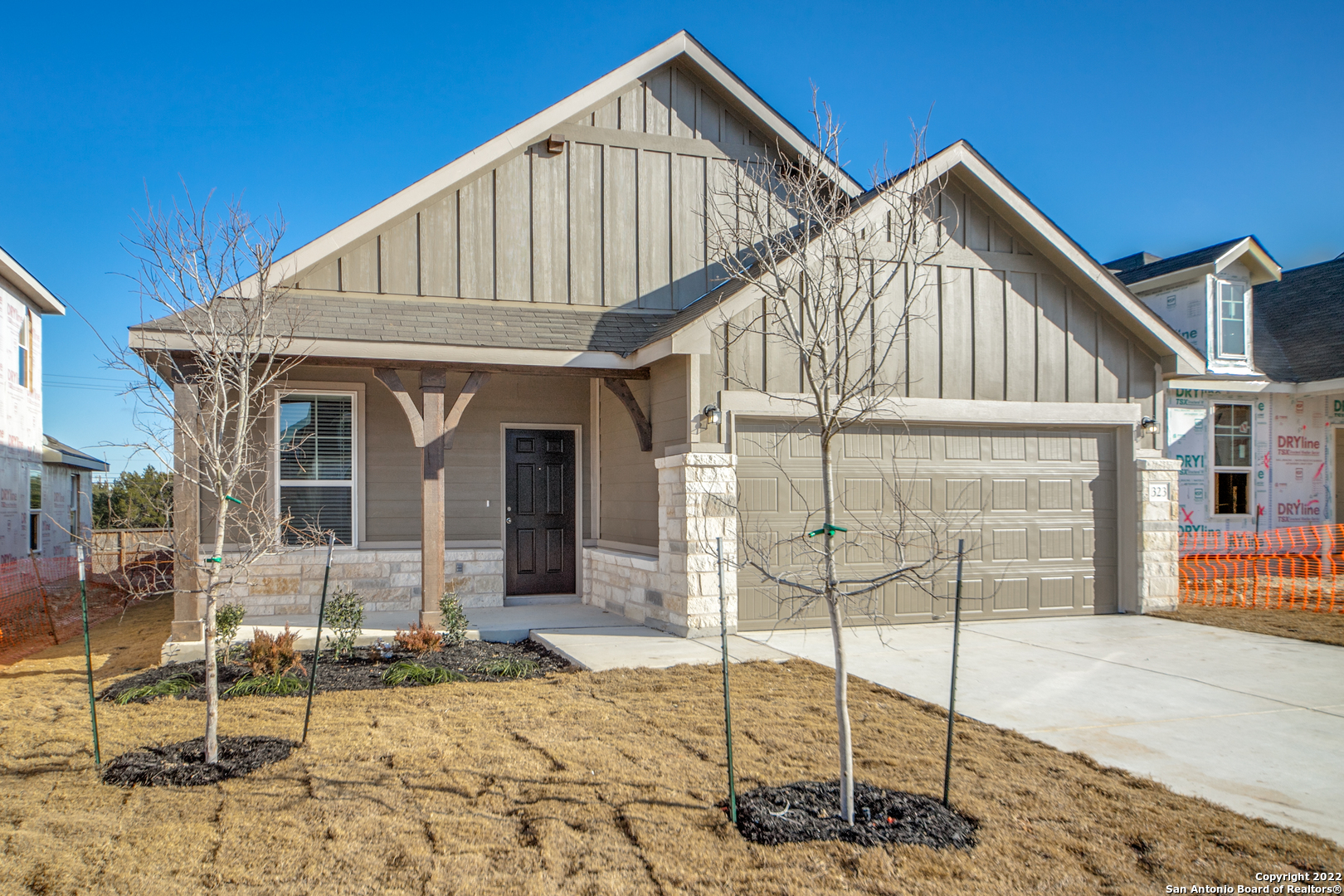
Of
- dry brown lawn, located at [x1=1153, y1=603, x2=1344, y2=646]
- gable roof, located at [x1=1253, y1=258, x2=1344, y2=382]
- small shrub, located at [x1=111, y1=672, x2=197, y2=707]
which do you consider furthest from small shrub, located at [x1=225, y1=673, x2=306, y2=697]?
gable roof, located at [x1=1253, y1=258, x2=1344, y2=382]

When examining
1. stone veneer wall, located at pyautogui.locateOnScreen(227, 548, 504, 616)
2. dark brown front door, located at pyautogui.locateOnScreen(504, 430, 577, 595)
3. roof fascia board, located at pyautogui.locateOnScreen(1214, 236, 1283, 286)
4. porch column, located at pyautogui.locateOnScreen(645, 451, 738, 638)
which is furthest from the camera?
roof fascia board, located at pyautogui.locateOnScreen(1214, 236, 1283, 286)

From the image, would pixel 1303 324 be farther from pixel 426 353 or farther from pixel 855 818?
pixel 855 818

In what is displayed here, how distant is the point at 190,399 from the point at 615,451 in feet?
14.7

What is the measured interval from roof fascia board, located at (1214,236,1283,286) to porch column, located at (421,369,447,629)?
1275 cm

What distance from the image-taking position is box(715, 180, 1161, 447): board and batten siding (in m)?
8.96

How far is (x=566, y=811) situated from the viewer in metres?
3.78

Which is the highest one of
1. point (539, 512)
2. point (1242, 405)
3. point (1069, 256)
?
point (1069, 256)

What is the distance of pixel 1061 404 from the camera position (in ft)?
30.9

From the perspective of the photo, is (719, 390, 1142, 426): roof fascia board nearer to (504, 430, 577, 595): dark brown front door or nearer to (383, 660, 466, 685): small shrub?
(504, 430, 577, 595): dark brown front door

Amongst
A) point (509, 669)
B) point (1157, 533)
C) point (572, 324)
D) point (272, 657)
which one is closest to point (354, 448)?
point (572, 324)

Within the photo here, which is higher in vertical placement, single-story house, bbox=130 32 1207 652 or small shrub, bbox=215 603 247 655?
single-story house, bbox=130 32 1207 652

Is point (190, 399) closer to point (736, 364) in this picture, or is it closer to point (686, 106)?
point (736, 364)

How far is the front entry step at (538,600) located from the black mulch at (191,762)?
5.48 m

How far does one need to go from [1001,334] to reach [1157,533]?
2876 mm
